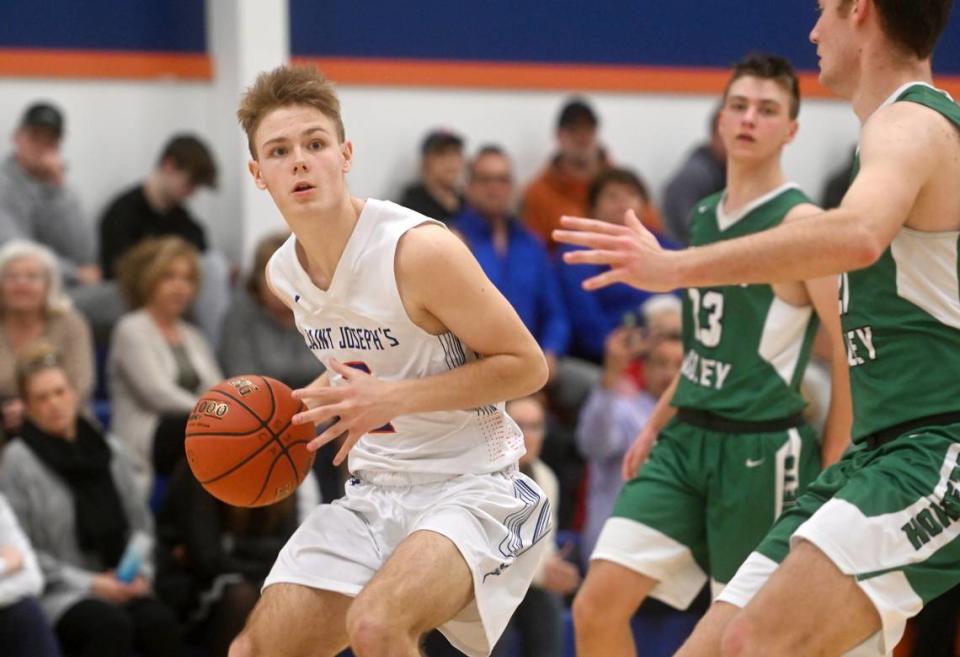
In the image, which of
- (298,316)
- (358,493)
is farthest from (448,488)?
(298,316)

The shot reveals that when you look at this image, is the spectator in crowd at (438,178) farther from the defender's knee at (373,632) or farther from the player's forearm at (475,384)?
the defender's knee at (373,632)

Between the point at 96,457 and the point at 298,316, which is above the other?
the point at 298,316

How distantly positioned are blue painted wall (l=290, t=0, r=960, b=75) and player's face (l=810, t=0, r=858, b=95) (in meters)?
6.15

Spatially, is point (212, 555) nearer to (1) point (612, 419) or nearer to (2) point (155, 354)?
(2) point (155, 354)

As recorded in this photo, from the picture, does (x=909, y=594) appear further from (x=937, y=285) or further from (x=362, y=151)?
(x=362, y=151)

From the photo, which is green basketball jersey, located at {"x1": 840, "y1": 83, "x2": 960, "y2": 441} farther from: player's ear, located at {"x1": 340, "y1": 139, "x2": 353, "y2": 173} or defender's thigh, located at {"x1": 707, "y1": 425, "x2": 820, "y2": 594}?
player's ear, located at {"x1": 340, "y1": 139, "x2": 353, "y2": 173}

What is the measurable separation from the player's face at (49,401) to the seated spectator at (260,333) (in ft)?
4.39

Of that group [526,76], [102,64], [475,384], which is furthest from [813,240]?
[526,76]

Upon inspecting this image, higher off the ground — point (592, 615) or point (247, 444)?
point (247, 444)

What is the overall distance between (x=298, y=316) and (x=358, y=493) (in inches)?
21.7

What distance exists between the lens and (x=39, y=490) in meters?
6.71

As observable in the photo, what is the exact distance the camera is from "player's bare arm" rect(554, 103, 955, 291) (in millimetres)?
3385

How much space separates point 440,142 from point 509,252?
2.93 ft

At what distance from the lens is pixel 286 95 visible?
4.24m
